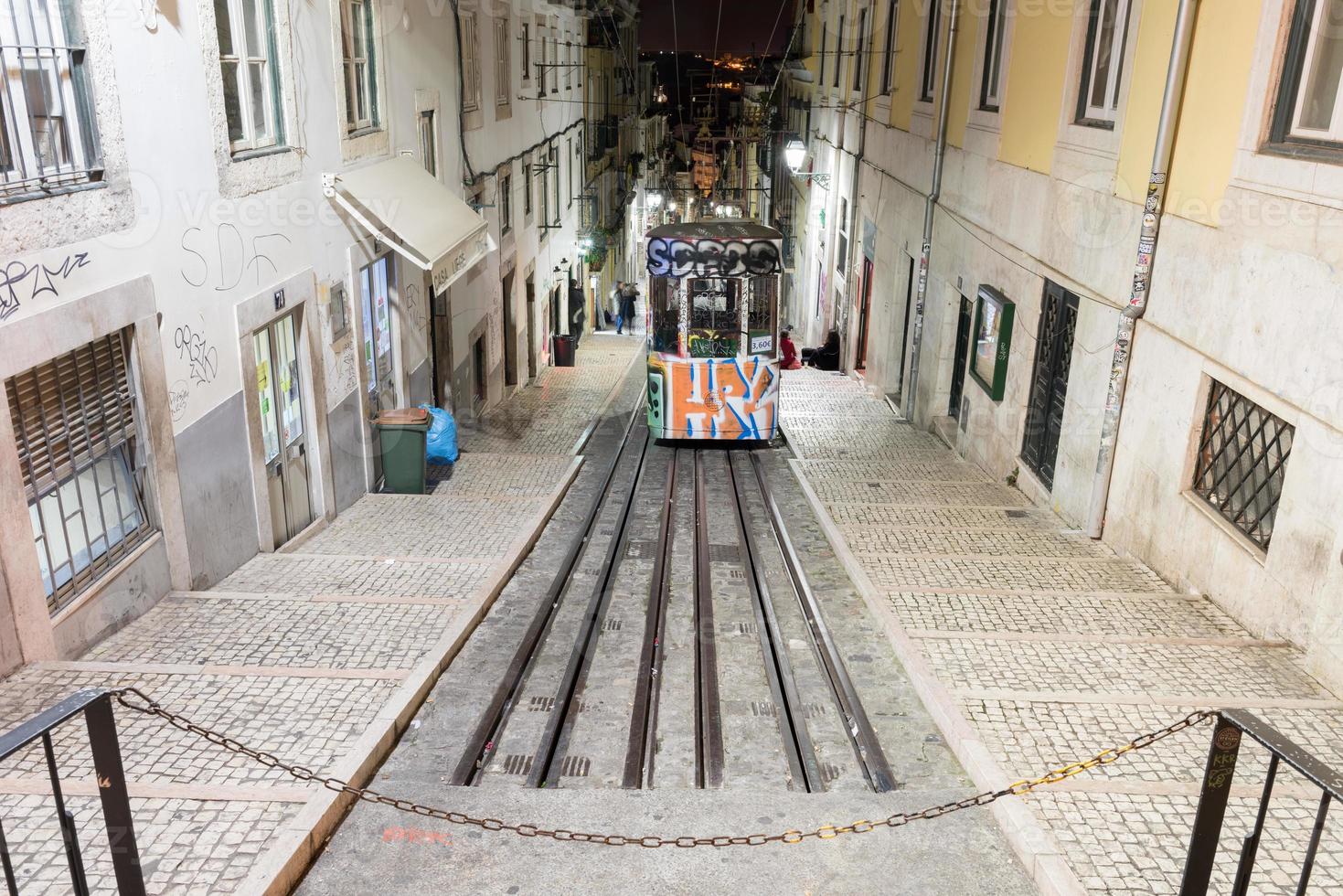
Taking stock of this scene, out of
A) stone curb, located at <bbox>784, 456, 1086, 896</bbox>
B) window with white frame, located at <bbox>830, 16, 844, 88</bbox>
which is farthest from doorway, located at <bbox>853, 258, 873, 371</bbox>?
stone curb, located at <bbox>784, 456, 1086, 896</bbox>

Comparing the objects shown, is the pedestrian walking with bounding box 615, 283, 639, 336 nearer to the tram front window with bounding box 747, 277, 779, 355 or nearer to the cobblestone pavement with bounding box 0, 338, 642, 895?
the tram front window with bounding box 747, 277, 779, 355

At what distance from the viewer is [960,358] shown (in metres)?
14.4

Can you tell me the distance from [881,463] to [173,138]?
927 cm

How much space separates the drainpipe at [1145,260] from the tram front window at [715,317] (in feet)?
18.0

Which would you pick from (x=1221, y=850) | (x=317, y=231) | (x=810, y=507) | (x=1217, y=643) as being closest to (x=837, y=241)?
(x=810, y=507)

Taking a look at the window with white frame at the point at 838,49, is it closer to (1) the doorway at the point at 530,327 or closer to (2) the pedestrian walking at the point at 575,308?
(2) the pedestrian walking at the point at 575,308

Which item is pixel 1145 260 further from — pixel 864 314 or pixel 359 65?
pixel 864 314

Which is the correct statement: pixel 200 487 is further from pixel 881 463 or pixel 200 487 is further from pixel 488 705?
pixel 881 463

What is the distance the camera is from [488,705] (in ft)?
20.3

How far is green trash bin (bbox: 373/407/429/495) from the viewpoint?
10938mm

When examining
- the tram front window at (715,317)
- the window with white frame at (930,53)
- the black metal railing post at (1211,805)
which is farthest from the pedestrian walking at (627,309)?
the black metal railing post at (1211,805)

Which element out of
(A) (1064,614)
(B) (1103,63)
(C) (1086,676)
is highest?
(B) (1103,63)

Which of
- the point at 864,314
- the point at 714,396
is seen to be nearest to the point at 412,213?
the point at 714,396

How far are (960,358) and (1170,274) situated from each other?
20.7 feet
